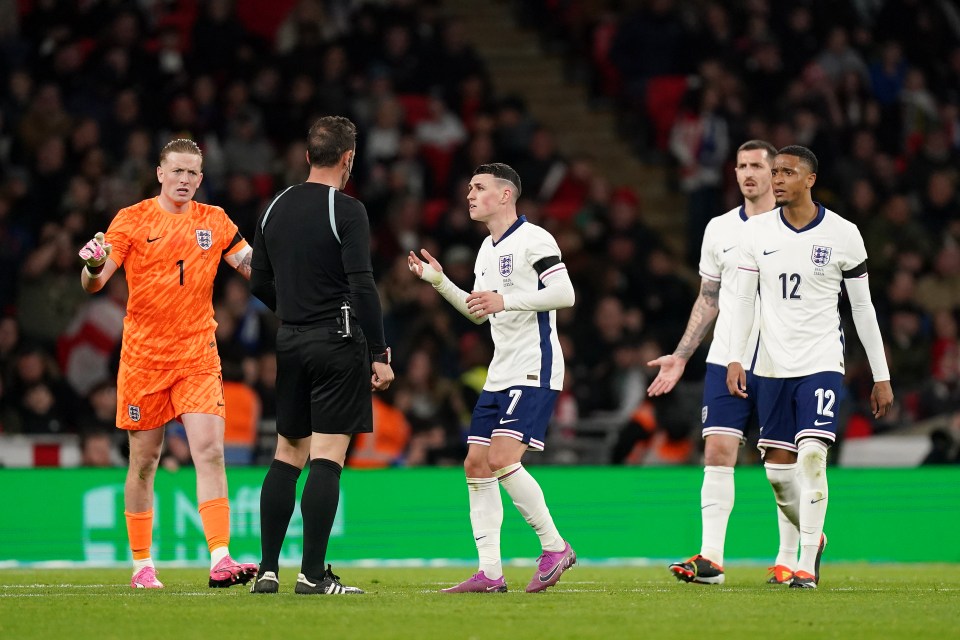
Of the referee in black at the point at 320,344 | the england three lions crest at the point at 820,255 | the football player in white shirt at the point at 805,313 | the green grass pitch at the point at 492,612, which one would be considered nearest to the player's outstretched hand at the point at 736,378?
the football player in white shirt at the point at 805,313

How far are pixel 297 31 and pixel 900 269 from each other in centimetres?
807

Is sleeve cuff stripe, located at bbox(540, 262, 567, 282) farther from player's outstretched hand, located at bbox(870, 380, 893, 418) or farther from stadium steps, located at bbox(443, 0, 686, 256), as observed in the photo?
stadium steps, located at bbox(443, 0, 686, 256)

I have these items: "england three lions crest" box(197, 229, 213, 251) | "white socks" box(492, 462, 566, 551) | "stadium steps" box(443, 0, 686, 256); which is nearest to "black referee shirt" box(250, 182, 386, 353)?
"england three lions crest" box(197, 229, 213, 251)

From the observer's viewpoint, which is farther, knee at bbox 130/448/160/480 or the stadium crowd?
the stadium crowd

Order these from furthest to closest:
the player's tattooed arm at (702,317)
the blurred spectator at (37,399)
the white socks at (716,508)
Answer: the blurred spectator at (37,399) < the player's tattooed arm at (702,317) < the white socks at (716,508)

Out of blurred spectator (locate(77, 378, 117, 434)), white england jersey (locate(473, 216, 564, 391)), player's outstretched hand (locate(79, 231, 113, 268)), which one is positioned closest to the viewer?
player's outstretched hand (locate(79, 231, 113, 268))

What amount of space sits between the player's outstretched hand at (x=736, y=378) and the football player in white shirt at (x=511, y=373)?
1066 mm

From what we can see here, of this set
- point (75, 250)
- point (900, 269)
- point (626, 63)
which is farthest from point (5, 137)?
point (900, 269)

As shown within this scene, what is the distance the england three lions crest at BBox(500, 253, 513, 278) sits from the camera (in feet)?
30.1

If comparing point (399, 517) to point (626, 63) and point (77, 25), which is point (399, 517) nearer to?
point (77, 25)

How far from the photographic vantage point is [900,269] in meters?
18.4

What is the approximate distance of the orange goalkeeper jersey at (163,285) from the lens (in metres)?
9.34

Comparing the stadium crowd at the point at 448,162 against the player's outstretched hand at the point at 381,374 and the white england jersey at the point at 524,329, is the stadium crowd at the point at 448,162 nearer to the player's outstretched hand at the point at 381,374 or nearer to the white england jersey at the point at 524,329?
the white england jersey at the point at 524,329

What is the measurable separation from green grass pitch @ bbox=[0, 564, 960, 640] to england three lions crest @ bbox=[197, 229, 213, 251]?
2051mm
